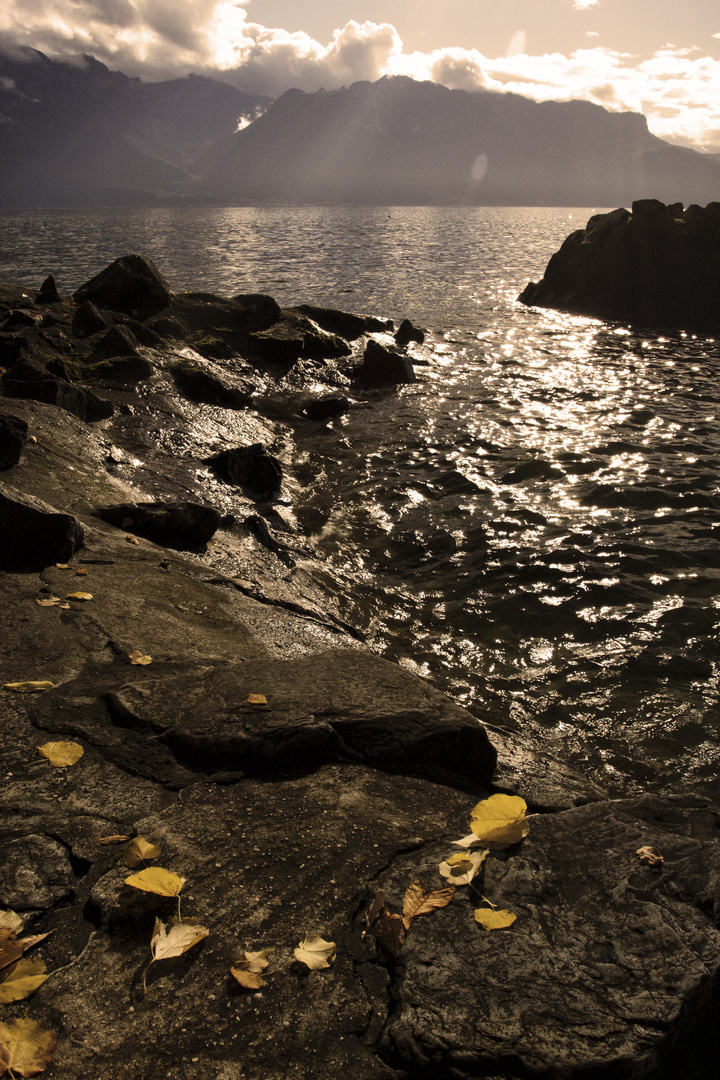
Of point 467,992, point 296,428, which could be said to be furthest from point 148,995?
point 296,428

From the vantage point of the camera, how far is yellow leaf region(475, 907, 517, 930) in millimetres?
1938

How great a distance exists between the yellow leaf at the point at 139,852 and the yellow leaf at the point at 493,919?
1.17m

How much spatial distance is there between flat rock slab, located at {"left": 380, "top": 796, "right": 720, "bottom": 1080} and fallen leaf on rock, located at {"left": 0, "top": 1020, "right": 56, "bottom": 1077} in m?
0.91

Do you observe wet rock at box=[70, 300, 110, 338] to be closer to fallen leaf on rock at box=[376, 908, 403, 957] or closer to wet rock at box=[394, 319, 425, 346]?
wet rock at box=[394, 319, 425, 346]

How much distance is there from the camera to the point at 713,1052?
185 centimetres

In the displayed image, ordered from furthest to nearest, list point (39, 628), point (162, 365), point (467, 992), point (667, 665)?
point (162, 365) → point (667, 665) → point (39, 628) → point (467, 992)

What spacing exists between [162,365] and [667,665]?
420 inches

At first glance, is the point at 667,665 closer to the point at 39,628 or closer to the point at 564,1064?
the point at 564,1064

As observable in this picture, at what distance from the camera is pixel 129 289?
14555mm

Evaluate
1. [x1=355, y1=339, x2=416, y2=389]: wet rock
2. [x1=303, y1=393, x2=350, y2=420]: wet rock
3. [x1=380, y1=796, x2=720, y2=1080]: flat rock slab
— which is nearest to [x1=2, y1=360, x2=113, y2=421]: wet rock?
[x1=303, y1=393, x2=350, y2=420]: wet rock

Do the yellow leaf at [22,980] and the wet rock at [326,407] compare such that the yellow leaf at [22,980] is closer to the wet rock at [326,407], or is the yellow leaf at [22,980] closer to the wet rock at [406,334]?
the wet rock at [326,407]

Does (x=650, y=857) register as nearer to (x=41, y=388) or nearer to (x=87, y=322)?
(x=41, y=388)

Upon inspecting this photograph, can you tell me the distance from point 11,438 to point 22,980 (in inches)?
208

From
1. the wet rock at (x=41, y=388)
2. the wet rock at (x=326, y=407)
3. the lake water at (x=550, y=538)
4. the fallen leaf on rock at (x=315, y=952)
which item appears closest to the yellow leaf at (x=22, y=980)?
the fallen leaf on rock at (x=315, y=952)
